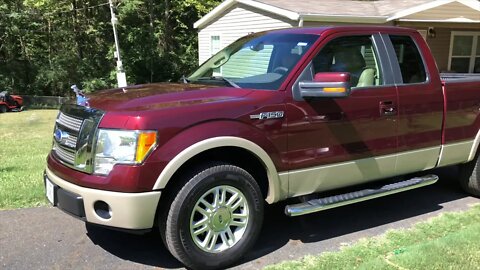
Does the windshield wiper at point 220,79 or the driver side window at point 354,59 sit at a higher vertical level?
the driver side window at point 354,59

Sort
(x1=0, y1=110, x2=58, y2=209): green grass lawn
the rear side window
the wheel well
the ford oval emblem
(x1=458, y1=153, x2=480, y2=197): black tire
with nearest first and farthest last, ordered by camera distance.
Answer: the wheel well
the ford oval emblem
the rear side window
(x1=0, y1=110, x2=58, y2=209): green grass lawn
(x1=458, y1=153, x2=480, y2=197): black tire

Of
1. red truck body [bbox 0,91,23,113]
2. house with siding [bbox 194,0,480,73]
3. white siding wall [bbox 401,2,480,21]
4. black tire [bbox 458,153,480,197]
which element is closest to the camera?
black tire [bbox 458,153,480,197]

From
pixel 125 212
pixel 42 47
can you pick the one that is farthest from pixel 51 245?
pixel 42 47

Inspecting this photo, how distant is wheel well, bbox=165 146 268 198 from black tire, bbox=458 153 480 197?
283cm

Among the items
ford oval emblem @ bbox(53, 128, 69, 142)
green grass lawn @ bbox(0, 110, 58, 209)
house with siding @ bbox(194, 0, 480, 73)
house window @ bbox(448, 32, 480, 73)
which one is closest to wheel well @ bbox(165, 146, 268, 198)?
ford oval emblem @ bbox(53, 128, 69, 142)

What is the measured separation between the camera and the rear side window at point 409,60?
483cm

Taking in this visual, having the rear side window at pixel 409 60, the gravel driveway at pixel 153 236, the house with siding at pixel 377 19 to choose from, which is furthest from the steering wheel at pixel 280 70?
the house with siding at pixel 377 19

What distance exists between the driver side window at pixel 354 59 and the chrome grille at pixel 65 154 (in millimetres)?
2219

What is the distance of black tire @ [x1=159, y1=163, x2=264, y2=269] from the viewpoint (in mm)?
3585

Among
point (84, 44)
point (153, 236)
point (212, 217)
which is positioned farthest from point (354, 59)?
point (84, 44)

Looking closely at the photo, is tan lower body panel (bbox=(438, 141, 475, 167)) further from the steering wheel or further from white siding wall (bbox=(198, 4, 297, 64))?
white siding wall (bbox=(198, 4, 297, 64))

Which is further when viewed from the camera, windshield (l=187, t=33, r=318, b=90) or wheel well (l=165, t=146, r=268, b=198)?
windshield (l=187, t=33, r=318, b=90)

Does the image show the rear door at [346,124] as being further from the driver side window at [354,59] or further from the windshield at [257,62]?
the windshield at [257,62]

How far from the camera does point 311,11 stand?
1551 centimetres
